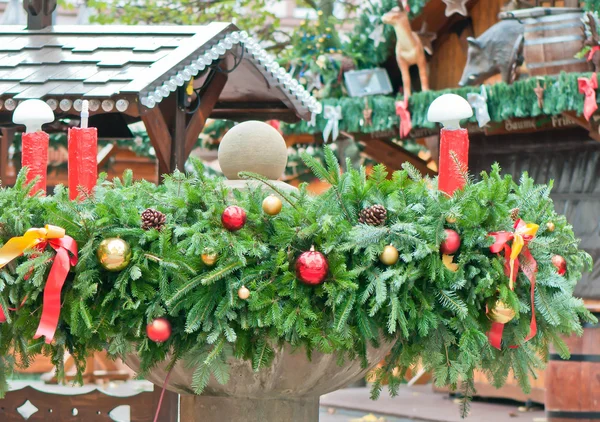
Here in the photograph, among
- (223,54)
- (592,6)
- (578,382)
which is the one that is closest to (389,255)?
(223,54)

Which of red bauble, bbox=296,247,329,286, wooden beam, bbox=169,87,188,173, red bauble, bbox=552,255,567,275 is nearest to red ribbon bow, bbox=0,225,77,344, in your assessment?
red bauble, bbox=296,247,329,286

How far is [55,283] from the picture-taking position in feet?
7.58

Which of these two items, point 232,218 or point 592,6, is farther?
point 592,6

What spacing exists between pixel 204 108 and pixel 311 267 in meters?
4.07

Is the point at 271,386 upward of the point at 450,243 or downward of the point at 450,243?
downward

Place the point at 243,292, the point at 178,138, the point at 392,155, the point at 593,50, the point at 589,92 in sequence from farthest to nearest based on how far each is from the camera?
the point at 392,155 < the point at 593,50 < the point at 589,92 < the point at 178,138 < the point at 243,292

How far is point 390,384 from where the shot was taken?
104 inches

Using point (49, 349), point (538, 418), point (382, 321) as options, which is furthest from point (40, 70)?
point (538, 418)

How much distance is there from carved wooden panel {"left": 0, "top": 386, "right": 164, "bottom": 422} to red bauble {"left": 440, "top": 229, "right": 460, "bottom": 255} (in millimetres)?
3359

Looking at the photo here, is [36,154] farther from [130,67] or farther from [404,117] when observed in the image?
[404,117]

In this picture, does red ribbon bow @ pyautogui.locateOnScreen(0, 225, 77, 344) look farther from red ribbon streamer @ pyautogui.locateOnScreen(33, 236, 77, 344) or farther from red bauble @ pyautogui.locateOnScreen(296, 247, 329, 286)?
red bauble @ pyautogui.locateOnScreen(296, 247, 329, 286)

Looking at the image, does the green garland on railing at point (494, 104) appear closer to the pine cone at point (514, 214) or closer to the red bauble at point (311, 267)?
the pine cone at point (514, 214)

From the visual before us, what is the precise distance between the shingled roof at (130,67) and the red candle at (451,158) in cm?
279

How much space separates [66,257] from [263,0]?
11013 mm
